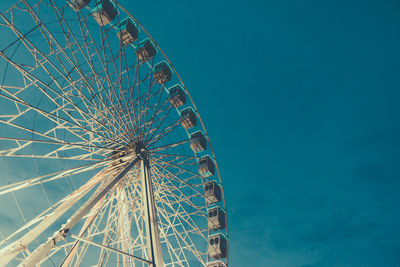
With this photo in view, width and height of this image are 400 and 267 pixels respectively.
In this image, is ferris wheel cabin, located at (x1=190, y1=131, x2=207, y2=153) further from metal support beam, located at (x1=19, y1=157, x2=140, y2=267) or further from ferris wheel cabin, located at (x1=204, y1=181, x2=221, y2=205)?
metal support beam, located at (x1=19, y1=157, x2=140, y2=267)

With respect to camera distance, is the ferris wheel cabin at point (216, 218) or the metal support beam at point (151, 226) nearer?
the metal support beam at point (151, 226)

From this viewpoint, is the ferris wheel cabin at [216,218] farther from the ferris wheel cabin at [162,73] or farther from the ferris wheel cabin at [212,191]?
the ferris wheel cabin at [162,73]

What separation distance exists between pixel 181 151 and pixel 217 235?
6852 mm

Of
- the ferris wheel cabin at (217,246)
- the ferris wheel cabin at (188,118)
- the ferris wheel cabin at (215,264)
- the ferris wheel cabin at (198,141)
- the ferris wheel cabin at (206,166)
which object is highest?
the ferris wheel cabin at (188,118)

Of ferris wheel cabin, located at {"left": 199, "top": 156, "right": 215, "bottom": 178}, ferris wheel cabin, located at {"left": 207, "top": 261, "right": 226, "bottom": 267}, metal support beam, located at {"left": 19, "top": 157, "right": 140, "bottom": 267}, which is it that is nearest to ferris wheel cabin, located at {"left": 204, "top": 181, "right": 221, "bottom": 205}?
ferris wheel cabin, located at {"left": 199, "top": 156, "right": 215, "bottom": 178}

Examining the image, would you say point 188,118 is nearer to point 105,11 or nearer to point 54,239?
point 105,11

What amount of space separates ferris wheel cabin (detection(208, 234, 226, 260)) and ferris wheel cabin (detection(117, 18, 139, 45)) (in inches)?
465

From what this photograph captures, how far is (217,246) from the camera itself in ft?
52.1

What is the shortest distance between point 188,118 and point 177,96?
147 cm

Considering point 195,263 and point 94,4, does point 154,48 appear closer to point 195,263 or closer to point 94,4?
point 94,4

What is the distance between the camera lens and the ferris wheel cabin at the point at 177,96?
667 inches

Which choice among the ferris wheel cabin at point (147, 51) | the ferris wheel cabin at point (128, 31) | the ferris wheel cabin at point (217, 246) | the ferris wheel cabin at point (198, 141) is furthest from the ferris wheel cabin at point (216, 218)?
the ferris wheel cabin at point (128, 31)

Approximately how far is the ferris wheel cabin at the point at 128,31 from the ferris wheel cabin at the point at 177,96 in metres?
3.61

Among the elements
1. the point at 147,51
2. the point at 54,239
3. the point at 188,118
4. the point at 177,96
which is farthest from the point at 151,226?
the point at 147,51
